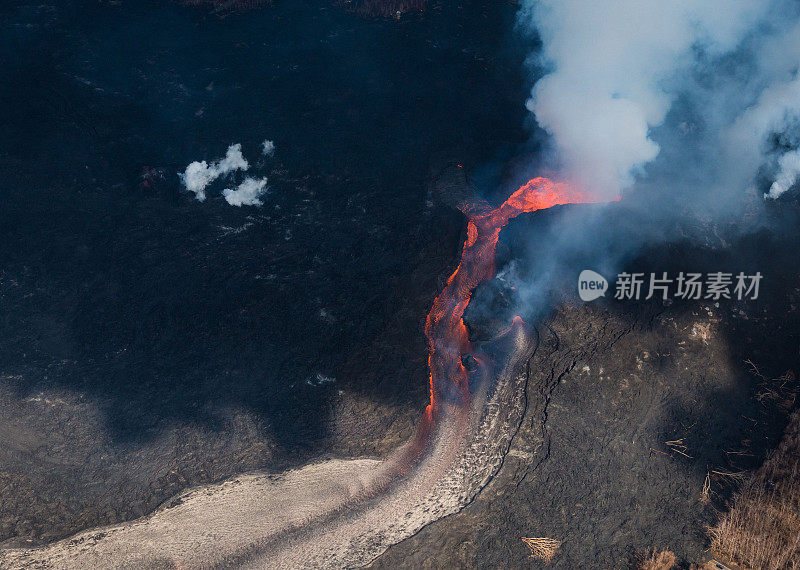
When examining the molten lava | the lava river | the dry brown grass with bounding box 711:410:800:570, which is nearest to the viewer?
the lava river

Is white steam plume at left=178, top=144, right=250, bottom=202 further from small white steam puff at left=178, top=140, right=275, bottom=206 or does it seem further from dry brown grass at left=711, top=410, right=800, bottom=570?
dry brown grass at left=711, top=410, right=800, bottom=570

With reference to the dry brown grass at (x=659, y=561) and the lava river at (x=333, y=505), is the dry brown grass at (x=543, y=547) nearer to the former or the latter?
the lava river at (x=333, y=505)

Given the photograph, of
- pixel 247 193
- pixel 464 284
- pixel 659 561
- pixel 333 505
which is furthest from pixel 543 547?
pixel 247 193

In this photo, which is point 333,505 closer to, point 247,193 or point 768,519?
point 247,193

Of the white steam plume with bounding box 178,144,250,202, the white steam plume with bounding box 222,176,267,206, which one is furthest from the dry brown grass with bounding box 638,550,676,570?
the white steam plume with bounding box 178,144,250,202

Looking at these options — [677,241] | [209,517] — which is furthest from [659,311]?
[209,517]
